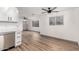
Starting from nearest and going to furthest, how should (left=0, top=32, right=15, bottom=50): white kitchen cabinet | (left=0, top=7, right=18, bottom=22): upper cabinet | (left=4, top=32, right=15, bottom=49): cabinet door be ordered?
(left=0, top=7, right=18, bottom=22): upper cabinet, (left=0, top=32, right=15, bottom=50): white kitchen cabinet, (left=4, top=32, right=15, bottom=49): cabinet door

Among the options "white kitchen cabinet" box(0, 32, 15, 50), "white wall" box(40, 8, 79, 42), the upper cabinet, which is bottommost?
"white kitchen cabinet" box(0, 32, 15, 50)

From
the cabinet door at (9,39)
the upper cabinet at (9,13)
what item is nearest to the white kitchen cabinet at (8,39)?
the cabinet door at (9,39)

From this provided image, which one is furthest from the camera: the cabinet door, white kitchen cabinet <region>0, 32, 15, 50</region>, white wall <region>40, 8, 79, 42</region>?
the cabinet door

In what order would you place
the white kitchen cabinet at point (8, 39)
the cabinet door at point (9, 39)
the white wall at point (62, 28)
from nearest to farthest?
1. the white wall at point (62, 28)
2. the white kitchen cabinet at point (8, 39)
3. the cabinet door at point (9, 39)

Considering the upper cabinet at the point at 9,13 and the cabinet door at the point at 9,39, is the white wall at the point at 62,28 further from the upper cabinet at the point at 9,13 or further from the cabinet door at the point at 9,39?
the cabinet door at the point at 9,39

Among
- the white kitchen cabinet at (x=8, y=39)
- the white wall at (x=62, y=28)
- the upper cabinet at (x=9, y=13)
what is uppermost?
the upper cabinet at (x=9, y=13)

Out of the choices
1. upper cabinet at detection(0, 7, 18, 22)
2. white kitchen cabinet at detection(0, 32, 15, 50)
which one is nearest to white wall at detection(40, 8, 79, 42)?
upper cabinet at detection(0, 7, 18, 22)

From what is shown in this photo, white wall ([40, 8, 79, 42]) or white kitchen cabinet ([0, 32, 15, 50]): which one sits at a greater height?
white wall ([40, 8, 79, 42])

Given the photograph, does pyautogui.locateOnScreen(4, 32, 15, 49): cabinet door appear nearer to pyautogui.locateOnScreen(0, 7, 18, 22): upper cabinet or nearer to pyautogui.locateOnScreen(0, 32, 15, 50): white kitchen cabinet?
pyautogui.locateOnScreen(0, 32, 15, 50): white kitchen cabinet

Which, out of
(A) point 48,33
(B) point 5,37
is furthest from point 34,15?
(B) point 5,37

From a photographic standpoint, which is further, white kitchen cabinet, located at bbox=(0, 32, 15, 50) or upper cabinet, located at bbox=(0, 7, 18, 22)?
white kitchen cabinet, located at bbox=(0, 32, 15, 50)
